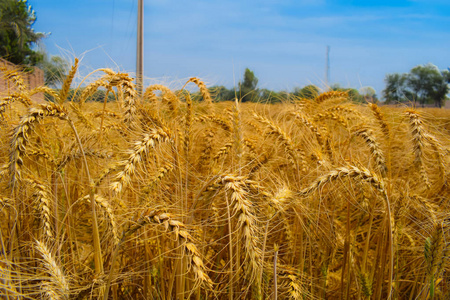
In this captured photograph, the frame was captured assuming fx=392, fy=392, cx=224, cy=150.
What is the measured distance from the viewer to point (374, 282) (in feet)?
8.45

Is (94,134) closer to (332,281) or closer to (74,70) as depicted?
(74,70)

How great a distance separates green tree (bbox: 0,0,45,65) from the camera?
3416cm

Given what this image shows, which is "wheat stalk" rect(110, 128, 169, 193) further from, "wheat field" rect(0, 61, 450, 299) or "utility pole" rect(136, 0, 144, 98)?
"utility pole" rect(136, 0, 144, 98)

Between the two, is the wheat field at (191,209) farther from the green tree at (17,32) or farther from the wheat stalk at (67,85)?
the green tree at (17,32)

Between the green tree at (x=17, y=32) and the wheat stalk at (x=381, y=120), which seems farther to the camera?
the green tree at (x=17, y=32)

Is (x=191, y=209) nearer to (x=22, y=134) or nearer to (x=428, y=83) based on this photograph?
(x=22, y=134)

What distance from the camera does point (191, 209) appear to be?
5.31ft

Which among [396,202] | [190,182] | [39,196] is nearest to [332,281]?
[396,202]

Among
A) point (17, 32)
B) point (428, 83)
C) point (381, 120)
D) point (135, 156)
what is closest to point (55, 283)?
point (135, 156)

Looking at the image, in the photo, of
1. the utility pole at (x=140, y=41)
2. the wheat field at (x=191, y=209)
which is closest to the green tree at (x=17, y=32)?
the utility pole at (x=140, y=41)

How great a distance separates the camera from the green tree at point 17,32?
34156 mm

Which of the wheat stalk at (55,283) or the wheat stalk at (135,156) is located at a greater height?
the wheat stalk at (135,156)

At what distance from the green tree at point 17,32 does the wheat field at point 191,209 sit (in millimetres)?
34012

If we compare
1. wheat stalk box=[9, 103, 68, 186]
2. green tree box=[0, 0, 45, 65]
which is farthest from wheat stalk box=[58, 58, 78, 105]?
green tree box=[0, 0, 45, 65]
